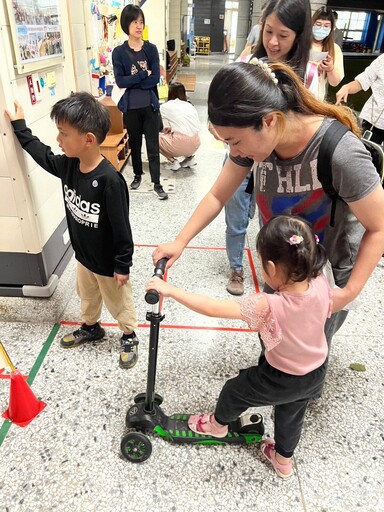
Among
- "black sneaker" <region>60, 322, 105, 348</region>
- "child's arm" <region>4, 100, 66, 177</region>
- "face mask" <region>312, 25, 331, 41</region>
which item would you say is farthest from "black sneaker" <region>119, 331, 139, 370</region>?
"face mask" <region>312, 25, 331, 41</region>

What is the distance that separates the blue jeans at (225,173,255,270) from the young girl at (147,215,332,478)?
1242 mm

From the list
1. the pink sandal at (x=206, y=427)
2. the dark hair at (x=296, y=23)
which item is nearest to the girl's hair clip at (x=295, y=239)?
the pink sandal at (x=206, y=427)

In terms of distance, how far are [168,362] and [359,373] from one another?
0.96 metres

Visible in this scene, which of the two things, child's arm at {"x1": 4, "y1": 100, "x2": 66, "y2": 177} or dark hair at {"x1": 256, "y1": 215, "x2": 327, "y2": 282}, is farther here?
child's arm at {"x1": 4, "y1": 100, "x2": 66, "y2": 177}

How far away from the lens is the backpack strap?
108 cm

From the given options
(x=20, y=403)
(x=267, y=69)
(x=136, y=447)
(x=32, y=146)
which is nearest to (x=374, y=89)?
(x=267, y=69)

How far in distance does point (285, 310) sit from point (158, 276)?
0.38m

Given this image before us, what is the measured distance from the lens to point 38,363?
1.88m

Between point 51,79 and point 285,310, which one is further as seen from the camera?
point 51,79

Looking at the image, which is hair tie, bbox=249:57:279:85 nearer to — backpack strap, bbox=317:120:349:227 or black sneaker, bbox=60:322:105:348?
backpack strap, bbox=317:120:349:227

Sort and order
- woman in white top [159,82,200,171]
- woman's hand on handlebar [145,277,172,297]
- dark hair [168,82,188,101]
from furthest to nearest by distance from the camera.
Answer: dark hair [168,82,188,101], woman in white top [159,82,200,171], woman's hand on handlebar [145,277,172,297]

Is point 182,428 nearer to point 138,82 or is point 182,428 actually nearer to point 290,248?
point 290,248

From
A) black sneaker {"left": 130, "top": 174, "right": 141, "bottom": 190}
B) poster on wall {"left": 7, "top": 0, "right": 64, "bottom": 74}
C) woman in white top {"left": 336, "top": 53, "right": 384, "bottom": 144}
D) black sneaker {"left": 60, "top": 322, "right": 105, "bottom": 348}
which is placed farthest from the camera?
black sneaker {"left": 130, "top": 174, "right": 141, "bottom": 190}

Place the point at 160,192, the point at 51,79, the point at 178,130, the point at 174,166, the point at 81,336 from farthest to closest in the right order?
the point at 174,166 → the point at 178,130 → the point at 160,192 → the point at 51,79 → the point at 81,336
